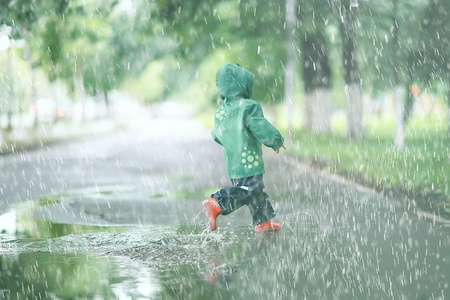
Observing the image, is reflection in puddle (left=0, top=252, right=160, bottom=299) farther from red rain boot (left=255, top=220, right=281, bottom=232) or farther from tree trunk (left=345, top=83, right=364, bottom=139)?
tree trunk (left=345, top=83, right=364, bottom=139)

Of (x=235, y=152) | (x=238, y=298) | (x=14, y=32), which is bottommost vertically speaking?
(x=238, y=298)

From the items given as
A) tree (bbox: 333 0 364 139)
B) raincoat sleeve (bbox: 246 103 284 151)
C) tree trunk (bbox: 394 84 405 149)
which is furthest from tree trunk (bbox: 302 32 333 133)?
raincoat sleeve (bbox: 246 103 284 151)

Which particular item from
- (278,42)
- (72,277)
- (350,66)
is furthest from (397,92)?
(72,277)

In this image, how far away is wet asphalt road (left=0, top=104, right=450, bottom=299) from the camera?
5012mm

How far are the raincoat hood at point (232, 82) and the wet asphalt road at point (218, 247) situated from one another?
136cm

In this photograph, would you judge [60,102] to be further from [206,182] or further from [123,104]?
[206,182]

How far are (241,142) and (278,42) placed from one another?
21.4 metres

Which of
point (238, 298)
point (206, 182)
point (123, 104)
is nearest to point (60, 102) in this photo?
point (123, 104)

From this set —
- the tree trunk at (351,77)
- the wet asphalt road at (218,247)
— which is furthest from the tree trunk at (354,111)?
the wet asphalt road at (218,247)

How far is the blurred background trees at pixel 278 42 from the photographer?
21.9 meters

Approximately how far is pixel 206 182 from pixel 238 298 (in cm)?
919

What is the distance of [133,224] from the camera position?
834cm

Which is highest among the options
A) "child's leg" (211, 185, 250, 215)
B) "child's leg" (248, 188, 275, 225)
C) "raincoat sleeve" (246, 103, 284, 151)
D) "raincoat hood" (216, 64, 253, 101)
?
"raincoat hood" (216, 64, 253, 101)

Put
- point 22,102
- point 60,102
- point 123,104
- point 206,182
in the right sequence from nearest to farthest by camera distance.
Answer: point 206,182
point 60,102
point 22,102
point 123,104
